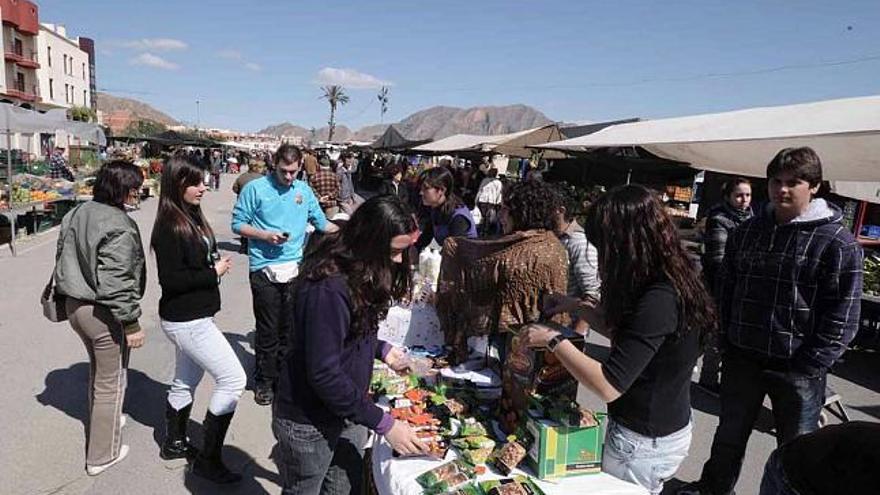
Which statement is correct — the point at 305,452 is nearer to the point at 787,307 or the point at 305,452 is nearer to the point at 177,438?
the point at 177,438

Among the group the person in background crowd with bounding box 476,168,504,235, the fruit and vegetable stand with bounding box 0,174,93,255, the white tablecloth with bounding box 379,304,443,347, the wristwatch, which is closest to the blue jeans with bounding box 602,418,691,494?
the wristwatch

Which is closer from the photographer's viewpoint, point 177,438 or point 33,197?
point 177,438

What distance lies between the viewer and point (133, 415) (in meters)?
3.95

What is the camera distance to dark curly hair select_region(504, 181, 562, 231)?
120 inches

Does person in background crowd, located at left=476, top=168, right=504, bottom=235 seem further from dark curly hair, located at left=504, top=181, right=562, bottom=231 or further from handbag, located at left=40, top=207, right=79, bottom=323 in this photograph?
handbag, located at left=40, top=207, right=79, bottom=323

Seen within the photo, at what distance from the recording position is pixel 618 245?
1824mm

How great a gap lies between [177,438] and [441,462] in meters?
2.14

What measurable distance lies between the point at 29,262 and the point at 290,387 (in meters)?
8.91

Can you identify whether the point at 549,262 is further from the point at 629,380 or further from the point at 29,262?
the point at 29,262

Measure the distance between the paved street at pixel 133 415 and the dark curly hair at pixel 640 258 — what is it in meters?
2.27

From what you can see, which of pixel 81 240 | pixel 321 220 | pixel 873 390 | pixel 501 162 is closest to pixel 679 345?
pixel 81 240

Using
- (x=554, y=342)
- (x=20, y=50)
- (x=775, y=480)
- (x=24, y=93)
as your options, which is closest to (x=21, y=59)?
(x=20, y=50)

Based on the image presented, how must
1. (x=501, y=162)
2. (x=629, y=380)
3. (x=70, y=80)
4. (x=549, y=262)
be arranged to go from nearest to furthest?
(x=629, y=380), (x=549, y=262), (x=501, y=162), (x=70, y=80)

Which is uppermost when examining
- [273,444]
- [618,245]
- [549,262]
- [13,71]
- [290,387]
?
[13,71]
